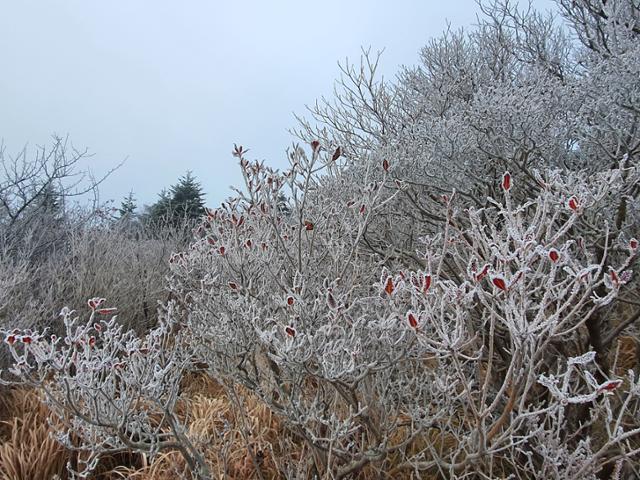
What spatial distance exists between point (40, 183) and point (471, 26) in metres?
6.93

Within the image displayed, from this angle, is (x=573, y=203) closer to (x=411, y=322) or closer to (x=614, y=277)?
(x=614, y=277)

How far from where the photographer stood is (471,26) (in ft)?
23.3

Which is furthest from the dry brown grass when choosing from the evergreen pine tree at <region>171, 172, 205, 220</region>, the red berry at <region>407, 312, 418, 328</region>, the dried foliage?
the evergreen pine tree at <region>171, 172, 205, 220</region>

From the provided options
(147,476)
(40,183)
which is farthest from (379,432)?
(40,183)

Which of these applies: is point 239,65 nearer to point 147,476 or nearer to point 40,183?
point 40,183

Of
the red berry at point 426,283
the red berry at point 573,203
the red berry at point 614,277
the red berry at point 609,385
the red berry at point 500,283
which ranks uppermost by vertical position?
the red berry at point 573,203

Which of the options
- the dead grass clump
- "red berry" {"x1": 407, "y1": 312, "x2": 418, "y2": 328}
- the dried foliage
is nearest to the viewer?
"red berry" {"x1": 407, "y1": 312, "x2": 418, "y2": 328}

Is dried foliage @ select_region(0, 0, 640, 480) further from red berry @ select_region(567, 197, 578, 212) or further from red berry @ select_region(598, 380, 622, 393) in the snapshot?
red berry @ select_region(598, 380, 622, 393)

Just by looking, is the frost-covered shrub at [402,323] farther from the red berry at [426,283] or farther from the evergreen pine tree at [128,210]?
the evergreen pine tree at [128,210]

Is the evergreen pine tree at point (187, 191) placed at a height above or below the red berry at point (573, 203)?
above

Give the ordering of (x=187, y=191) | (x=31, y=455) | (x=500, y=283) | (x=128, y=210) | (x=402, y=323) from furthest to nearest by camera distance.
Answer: (x=187, y=191) < (x=128, y=210) < (x=31, y=455) < (x=402, y=323) < (x=500, y=283)

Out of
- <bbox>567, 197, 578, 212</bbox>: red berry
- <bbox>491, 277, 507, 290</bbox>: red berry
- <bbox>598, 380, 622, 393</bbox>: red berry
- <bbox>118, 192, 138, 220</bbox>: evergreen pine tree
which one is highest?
<bbox>118, 192, 138, 220</bbox>: evergreen pine tree

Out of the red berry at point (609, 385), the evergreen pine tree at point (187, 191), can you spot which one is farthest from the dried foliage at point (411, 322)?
the evergreen pine tree at point (187, 191)

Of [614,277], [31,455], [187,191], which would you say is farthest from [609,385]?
[187,191]
